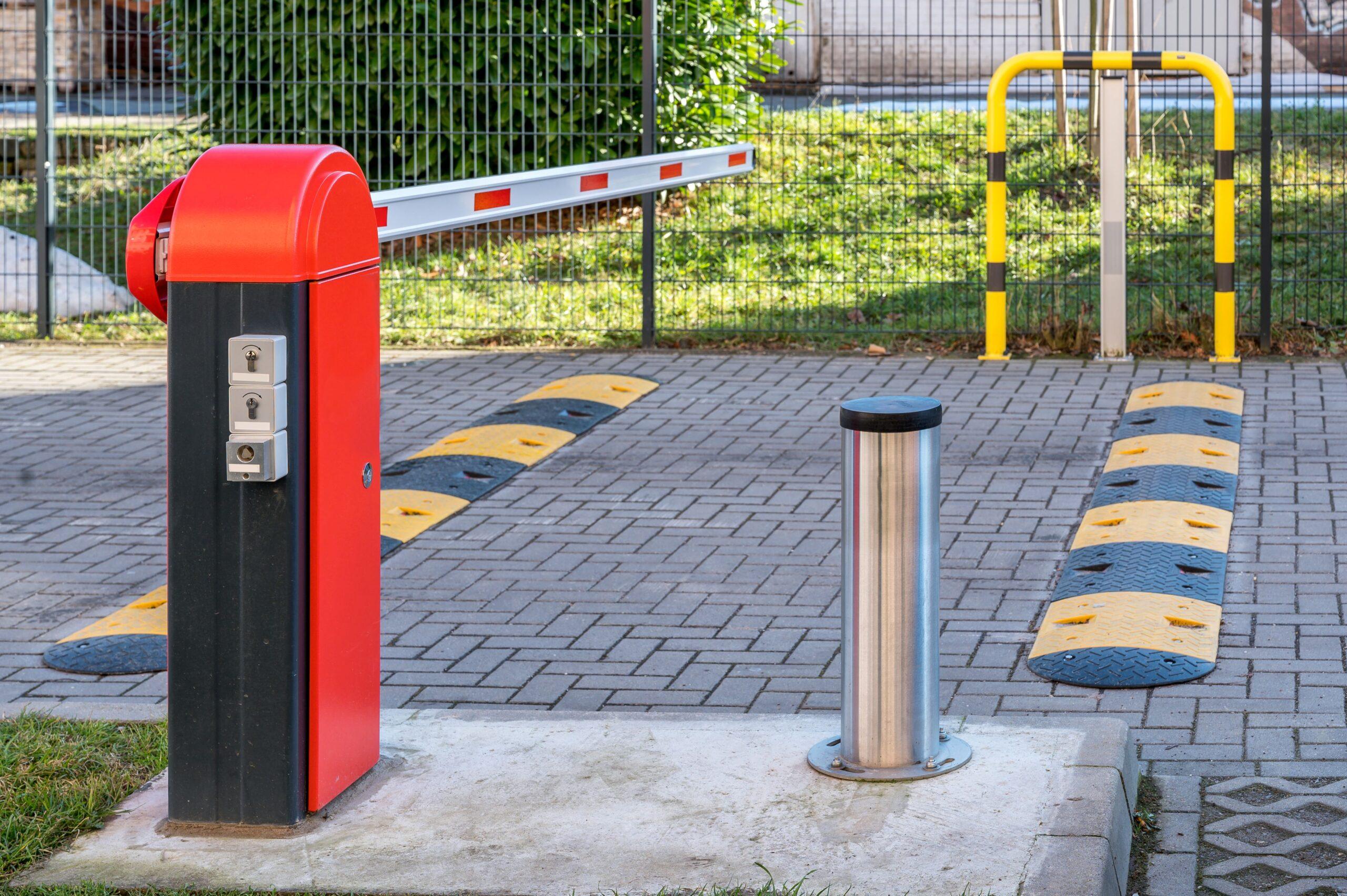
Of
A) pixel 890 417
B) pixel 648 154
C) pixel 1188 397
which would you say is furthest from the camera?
pixel 648 154

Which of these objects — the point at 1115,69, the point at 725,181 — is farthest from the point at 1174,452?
the point at 725,181

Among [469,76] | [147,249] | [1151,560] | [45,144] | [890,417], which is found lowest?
[1151,560]

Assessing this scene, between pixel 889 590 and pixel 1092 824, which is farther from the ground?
pixel 889 590

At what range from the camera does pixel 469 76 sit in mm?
12219

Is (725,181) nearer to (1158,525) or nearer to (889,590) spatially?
(1158,525)

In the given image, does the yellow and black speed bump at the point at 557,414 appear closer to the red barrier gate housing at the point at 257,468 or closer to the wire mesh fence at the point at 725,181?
the wire mesh fence at the point at 725,181

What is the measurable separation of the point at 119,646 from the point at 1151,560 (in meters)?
3.41

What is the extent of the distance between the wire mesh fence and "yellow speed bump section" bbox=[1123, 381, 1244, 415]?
1.08 meters

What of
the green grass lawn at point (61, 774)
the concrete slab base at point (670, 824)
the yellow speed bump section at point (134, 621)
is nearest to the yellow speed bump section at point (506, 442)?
the yellow speed bump section at point (134, 621)

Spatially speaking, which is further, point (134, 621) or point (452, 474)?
point (452, 474)

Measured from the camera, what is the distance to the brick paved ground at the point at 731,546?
→ 193 inches

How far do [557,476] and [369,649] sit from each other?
380 centimetres

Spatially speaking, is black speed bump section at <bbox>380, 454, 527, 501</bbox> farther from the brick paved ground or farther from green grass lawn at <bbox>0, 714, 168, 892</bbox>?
green grass lawn at <bbox>0, 714, 168, 892</bbox>

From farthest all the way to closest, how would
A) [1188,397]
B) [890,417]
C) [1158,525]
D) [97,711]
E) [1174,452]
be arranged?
[1188,397], [1174,452], [1158,525], [97,711], [890,417]
